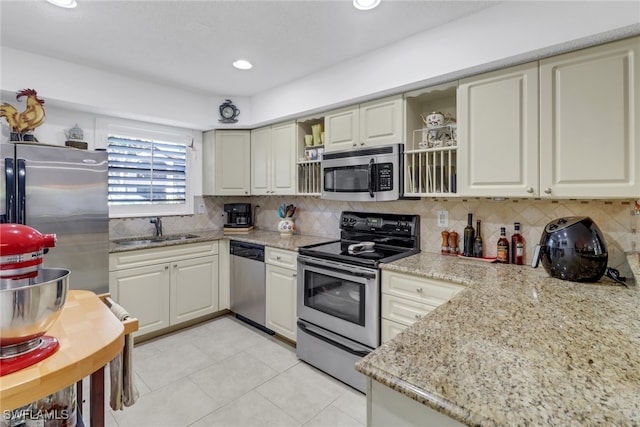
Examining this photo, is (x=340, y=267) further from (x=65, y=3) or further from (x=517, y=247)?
(x=65, y=3)

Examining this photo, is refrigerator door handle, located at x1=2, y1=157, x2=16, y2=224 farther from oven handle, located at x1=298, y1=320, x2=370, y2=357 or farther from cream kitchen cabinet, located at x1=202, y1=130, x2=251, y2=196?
oven handle, located at x1=298, y1=320, x2=370, y2=357

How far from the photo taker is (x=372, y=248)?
262cm

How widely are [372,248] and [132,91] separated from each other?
2.65 meters

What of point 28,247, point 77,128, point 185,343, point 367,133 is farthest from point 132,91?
point 28,247

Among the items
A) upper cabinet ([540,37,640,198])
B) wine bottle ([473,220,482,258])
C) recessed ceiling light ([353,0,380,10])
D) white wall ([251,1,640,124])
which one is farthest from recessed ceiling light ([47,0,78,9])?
wine bottle ([473,220,482,258])

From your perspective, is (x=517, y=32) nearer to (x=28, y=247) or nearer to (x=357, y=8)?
(x=357, y=8)

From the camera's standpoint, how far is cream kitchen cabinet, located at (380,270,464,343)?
1.92 m

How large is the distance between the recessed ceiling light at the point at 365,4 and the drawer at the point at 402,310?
1.80 metres

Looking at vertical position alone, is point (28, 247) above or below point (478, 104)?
below

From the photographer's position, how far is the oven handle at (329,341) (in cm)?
223

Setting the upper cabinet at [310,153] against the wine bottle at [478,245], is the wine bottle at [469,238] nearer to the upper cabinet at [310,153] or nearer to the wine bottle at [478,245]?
the wine bottle at [478,245]

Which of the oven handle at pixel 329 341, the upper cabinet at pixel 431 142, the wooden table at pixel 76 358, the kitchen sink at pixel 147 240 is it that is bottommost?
the oven handle at pixel 329 341

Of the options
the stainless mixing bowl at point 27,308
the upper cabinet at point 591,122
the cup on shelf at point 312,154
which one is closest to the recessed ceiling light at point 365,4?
the upper cabinet at point 591,122

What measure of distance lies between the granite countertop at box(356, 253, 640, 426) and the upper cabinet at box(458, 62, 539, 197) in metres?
0.75
